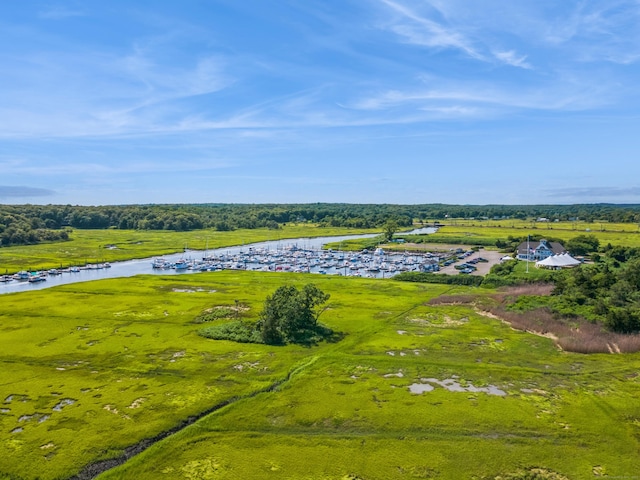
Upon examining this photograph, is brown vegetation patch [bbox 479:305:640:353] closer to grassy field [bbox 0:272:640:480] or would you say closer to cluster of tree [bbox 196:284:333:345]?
grassy field [bbox 0:272:640:480]

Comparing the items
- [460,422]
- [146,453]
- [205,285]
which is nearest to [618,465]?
→ [460,422]

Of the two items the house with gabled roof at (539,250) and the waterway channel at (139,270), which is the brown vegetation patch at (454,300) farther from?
the house with gabled roof at (539,250)

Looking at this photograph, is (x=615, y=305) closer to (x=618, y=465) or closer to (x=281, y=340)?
(x=618, y=465)

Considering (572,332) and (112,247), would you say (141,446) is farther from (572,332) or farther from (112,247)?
(112,247)

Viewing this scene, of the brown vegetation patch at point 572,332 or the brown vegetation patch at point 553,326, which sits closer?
the brown vegetation patch at point 572,332

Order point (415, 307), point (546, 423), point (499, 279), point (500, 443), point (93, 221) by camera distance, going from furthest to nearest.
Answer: point (93, 221) < point (499, 279) < point (415, 307) < point (546, 423) < point (500, 443)

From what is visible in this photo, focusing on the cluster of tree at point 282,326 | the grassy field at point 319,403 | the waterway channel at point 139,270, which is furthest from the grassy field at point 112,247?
the cluster of tree at point 282,326
